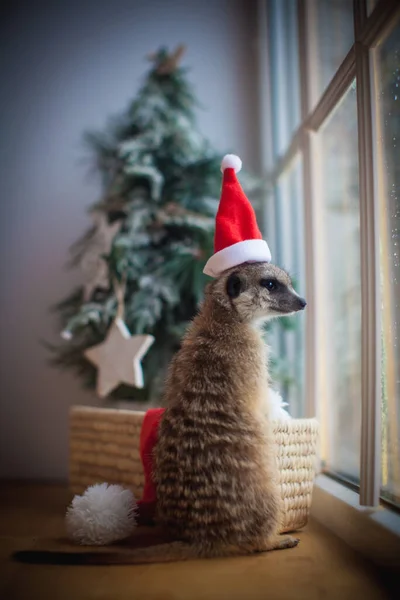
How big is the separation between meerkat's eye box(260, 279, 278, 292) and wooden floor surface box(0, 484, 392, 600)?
520 millimetres

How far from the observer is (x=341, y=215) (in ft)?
5.06

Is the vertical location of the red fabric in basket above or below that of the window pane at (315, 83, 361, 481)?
below

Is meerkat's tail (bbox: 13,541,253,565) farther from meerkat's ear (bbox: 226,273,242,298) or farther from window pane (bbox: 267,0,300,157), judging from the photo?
window pane (bbox: 267,0,300,157)

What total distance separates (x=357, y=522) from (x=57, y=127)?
1856 millimetres

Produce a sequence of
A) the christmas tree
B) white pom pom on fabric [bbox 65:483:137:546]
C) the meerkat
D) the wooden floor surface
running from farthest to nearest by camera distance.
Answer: the christmas tree, white pom pom on fabric [bbox 65:483:137:546], the meerkat, the wooden floor surface

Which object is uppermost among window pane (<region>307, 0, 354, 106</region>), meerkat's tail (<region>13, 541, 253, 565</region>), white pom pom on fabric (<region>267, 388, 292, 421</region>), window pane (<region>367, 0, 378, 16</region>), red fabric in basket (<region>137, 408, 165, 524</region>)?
window pane (<region>307, 0, 354, 106</region>)

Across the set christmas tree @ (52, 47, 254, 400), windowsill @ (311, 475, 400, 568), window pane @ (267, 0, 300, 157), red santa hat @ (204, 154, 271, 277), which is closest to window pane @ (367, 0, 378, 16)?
red santa hat @ (204, 154, 271, 277)

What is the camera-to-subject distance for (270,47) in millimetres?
2104

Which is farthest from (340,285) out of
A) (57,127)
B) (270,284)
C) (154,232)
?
(57,127)

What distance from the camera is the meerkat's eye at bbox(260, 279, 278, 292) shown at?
1071 mm

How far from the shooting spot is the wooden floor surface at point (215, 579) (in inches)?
30.9

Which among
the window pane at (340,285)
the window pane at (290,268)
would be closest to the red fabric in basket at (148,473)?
the window pane at (340,285)

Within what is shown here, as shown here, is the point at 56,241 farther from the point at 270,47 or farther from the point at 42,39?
the point at 270,47

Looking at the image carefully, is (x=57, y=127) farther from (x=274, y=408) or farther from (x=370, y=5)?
(x=274, y=408)
